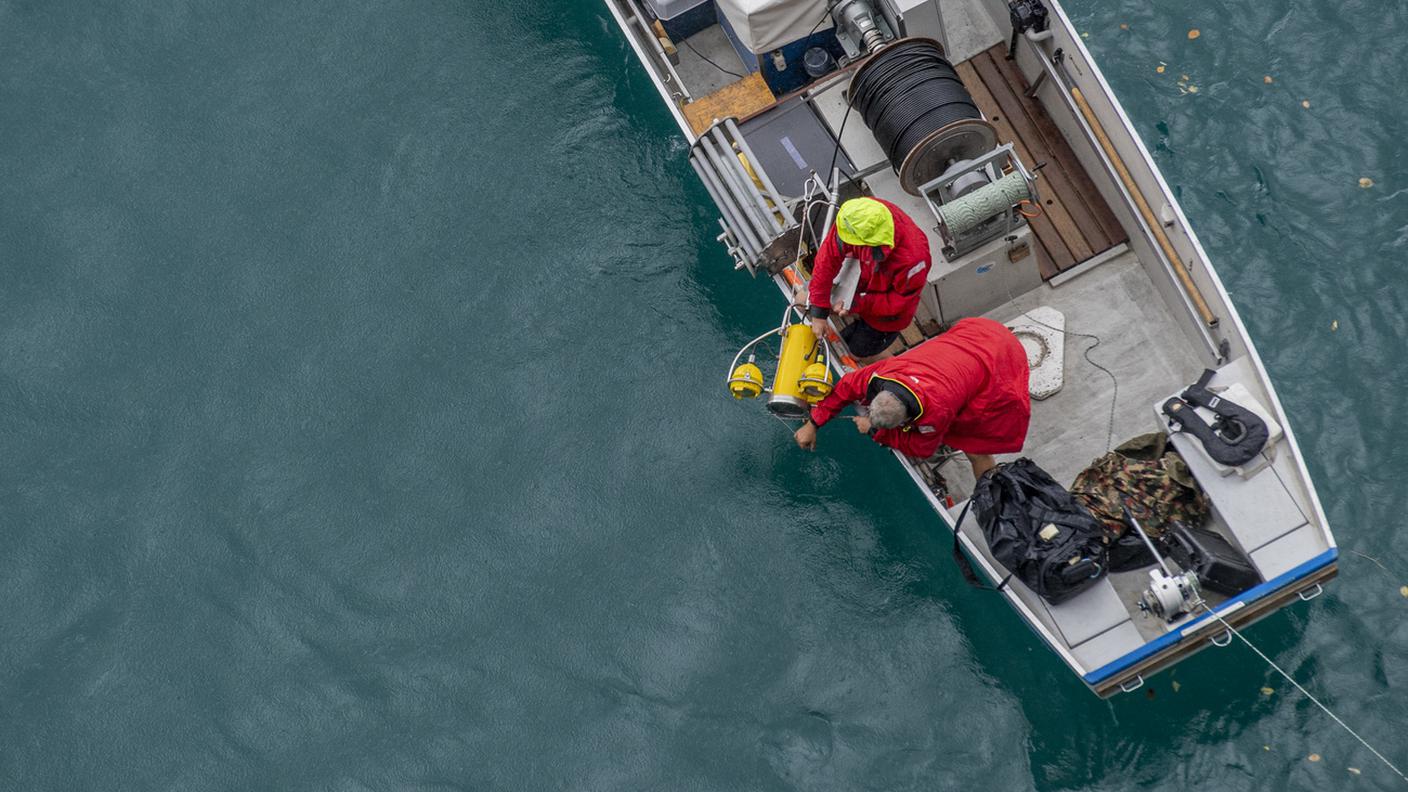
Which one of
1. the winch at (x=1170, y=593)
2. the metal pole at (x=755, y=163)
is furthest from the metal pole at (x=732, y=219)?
the winch at (x=1170, y=593)

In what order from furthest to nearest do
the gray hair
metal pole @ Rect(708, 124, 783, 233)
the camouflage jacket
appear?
metal pole @ Rect(708, 124, 783, 233)
the camouflage jacket
the gray hair

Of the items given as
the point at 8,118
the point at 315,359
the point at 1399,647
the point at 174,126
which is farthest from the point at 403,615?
the point at 1399,647

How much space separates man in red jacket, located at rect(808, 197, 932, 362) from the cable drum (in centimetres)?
81

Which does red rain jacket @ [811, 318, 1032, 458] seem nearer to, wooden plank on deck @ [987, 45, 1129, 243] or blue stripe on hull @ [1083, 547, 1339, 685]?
blue stripe on hull @ [1083, 547, 1339, 685]

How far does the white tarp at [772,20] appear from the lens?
12859 millimetres

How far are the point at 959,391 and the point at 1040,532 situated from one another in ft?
4.10

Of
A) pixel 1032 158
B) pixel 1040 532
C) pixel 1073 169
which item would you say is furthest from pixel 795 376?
pixel 1073 169

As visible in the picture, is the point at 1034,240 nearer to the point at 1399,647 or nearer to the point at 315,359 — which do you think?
the point at 1399,647

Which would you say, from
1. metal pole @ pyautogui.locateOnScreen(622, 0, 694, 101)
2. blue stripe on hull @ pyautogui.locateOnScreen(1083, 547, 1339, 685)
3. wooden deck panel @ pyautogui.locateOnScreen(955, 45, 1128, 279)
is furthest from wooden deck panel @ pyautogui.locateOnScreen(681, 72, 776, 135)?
blue stripe on hull @ pyautogui.locateOnScreen(1083, 547, 1339, 685)

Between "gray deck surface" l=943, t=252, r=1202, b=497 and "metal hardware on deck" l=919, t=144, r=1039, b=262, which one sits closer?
"metal hardware on deck" l=919, t=144, r=1039, b=262

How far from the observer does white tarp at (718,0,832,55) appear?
12859 mm

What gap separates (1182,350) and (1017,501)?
248cm

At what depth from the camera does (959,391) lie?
420 inches

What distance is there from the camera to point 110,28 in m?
16.2
